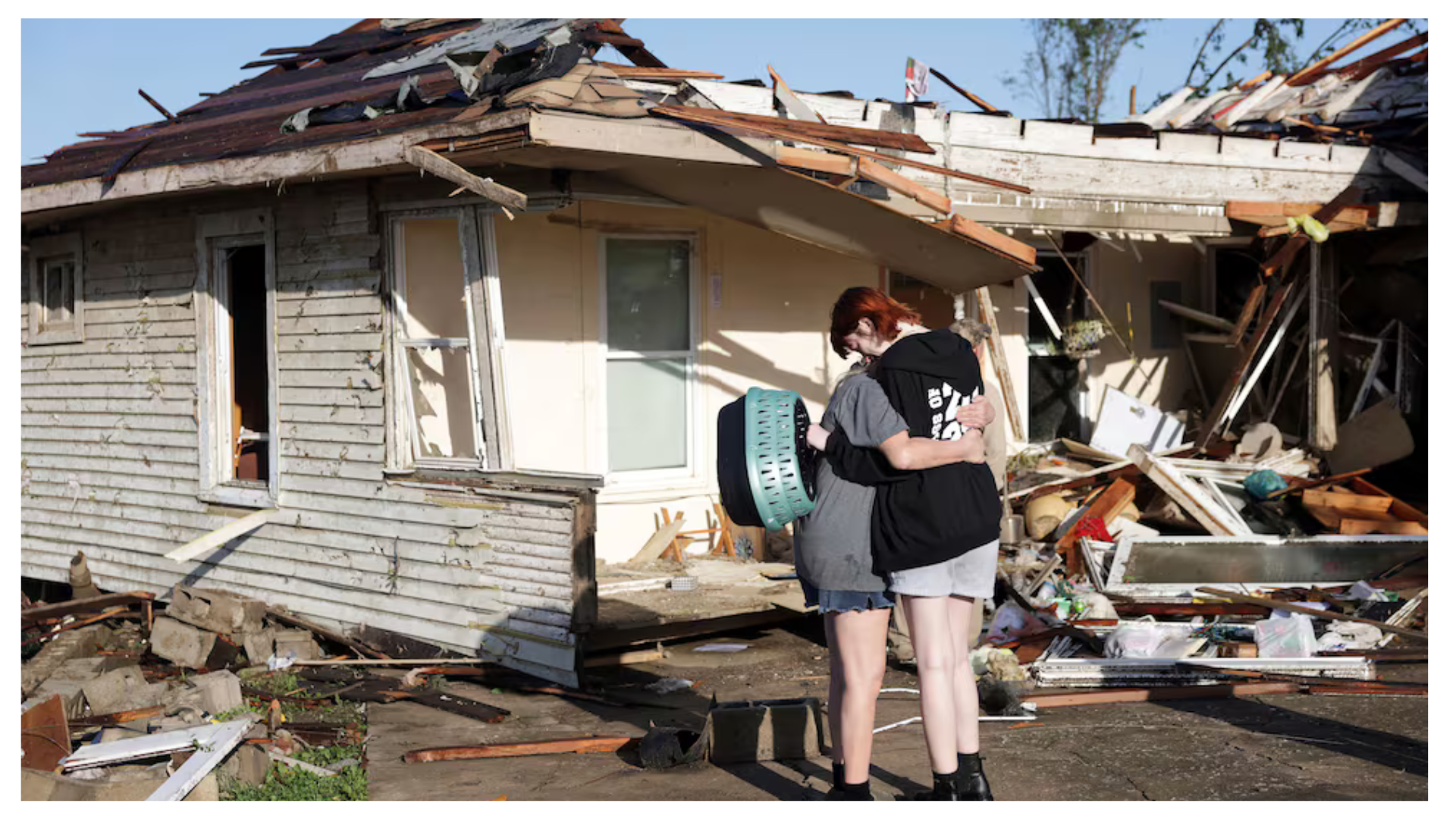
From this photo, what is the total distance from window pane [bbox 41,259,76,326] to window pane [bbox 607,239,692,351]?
505cm

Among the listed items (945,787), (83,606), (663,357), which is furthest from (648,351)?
(945,787)

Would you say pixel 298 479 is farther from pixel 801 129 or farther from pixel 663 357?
pixel 801 129

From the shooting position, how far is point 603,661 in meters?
8.00

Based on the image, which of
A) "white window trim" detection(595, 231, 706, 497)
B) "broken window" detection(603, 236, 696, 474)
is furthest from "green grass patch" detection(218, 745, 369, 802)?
"broken window" detection(603, 236, 696, 474)

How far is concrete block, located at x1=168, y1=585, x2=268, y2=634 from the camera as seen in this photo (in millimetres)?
8953

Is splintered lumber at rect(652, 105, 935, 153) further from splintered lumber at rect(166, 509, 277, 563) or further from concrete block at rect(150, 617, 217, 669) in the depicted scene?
concrete block at rect(150, 617, 217, 669)

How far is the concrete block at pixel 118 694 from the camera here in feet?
24.5

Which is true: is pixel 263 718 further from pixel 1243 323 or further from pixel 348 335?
pixel 1243 323

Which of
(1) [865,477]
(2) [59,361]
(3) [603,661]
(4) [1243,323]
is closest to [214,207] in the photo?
(2) [59,361]

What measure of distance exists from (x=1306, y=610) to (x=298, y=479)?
6.67 m

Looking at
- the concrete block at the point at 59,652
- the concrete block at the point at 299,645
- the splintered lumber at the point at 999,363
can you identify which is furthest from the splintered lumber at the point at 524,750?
the splintered lumber at the point at 999,363

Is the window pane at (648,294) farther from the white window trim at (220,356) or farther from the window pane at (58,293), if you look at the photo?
the window pane at (58,293)

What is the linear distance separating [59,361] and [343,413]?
400 cm

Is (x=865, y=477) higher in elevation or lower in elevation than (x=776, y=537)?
higher
